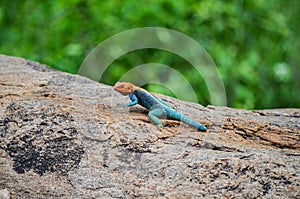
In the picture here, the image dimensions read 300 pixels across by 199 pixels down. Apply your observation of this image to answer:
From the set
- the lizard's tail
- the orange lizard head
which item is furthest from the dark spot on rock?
the lizard's tail

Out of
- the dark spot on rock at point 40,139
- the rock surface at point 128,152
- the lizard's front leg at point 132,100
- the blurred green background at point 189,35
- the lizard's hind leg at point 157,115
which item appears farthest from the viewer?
the blurred green background at point 189,35

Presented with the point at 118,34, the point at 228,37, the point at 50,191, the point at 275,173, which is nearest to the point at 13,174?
the point at 50,191

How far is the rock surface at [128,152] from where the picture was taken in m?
3.08

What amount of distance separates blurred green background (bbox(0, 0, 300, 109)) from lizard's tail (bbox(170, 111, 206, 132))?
2.00 m

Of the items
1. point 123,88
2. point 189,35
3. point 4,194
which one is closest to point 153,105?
point 123,88

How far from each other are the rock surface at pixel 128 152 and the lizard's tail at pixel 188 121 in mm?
44

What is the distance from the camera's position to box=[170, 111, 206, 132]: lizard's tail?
3.60 meters

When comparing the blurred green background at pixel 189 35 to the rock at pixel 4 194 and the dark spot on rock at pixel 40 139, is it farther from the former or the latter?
the rock at pixel 4 194

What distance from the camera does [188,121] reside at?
3.64 meters

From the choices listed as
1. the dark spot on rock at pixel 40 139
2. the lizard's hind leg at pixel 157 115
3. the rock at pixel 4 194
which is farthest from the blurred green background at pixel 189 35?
the rock at pixel 4 194

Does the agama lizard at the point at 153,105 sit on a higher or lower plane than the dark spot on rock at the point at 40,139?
higher

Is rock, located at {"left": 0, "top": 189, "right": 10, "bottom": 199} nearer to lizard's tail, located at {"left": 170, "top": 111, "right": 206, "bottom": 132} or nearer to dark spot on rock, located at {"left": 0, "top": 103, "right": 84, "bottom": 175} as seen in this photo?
dark spot on rock, located at {"left": 0, "top": 103, "right": 84, "bottom": 175}

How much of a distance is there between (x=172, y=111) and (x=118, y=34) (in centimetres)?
247

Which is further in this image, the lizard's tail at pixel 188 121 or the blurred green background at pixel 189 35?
the blurred green background at pixel 189 35
